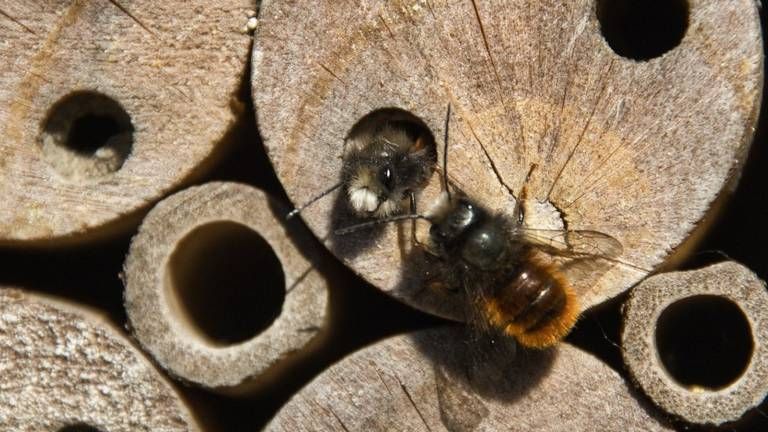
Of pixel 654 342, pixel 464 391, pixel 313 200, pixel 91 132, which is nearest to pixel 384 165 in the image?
pixel 313 200

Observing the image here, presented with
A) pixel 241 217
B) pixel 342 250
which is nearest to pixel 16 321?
pixel 241 217

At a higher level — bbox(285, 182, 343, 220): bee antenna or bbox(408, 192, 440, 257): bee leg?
bbox(285, 182, 343, 220): bee antenna

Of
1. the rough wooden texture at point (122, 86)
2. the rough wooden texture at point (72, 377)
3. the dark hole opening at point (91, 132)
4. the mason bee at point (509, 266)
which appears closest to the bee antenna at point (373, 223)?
the mason bee at point (509, 266)

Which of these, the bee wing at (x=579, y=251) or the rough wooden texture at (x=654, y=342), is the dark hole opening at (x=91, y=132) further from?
the rough wooden texture at (x=654, y=342)

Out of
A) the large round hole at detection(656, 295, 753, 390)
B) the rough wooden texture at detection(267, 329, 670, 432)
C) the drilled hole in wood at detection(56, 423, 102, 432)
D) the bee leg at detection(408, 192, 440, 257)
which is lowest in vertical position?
the large round hole at detection(656, 295, 753, 390)

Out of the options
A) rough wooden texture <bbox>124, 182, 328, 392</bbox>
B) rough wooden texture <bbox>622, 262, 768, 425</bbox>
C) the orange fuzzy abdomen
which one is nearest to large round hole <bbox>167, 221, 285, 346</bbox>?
rough wooden texture <bbox>124, 182, 328, 392</bbox>

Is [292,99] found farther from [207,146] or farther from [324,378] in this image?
[324,378]

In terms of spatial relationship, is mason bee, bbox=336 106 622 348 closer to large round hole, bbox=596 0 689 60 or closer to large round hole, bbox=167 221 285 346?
large round hole, bbox=167 221 285 346
